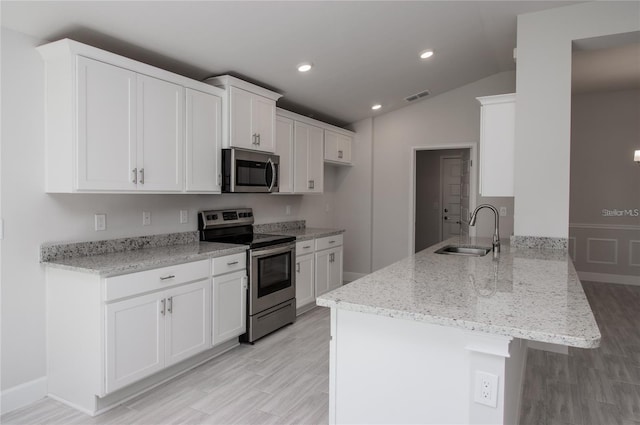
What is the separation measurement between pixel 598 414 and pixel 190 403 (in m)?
2.48

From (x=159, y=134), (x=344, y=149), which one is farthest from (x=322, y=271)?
(x=159, y=134)

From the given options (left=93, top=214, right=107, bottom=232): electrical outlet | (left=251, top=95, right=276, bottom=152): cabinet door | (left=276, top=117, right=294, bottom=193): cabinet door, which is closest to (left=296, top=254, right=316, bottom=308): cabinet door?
(left=276, top=117, right=294, bottom=193): cabinet door

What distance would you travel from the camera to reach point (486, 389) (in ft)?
4.61

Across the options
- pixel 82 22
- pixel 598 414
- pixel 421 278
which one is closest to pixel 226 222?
pixel 82 22

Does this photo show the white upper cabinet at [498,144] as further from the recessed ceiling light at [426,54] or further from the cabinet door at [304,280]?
the cabinet door at [304,280]

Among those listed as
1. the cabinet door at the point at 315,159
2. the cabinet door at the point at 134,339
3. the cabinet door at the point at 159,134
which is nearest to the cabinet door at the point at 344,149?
the cabinet door at the point at 315,159

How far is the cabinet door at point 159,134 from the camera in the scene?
9.22 ft

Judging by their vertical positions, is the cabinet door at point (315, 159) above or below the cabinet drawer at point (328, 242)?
above

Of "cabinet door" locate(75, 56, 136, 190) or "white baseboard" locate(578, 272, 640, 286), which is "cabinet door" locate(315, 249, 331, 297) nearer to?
"cabinet door" locate(75, 56, 136, 190)

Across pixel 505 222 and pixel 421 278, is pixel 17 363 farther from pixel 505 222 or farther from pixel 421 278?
pixel 505 222

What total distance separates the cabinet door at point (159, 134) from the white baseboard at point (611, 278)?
599 cm

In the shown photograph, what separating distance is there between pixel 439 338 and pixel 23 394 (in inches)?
98.5

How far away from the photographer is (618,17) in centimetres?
291

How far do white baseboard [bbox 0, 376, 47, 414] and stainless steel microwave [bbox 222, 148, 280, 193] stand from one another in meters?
1.83
